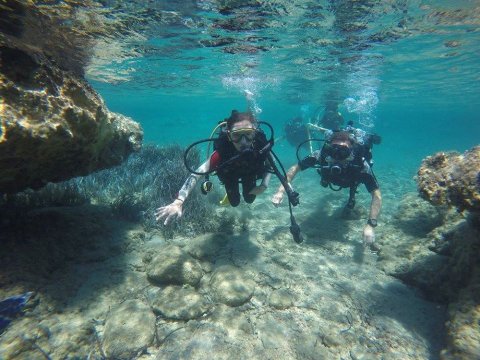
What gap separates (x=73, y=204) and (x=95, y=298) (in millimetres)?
3046

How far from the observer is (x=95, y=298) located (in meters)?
4.38

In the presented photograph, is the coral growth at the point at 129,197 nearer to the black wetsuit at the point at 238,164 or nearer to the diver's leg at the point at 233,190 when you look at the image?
the diver's leg at the point at 233,190

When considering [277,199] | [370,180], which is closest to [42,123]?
[277,199]

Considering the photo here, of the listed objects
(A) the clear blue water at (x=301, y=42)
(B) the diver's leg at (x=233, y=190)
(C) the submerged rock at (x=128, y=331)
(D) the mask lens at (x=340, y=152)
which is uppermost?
(A) the clear blue water at (x=301, y=42)

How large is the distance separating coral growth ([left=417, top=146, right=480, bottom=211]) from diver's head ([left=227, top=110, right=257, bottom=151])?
323cm

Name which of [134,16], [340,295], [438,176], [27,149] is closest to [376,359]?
[340,295]

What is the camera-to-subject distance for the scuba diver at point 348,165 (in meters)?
6.91

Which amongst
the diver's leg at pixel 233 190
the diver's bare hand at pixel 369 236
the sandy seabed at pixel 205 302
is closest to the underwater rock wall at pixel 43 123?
the sandy seabed at pixel 205 302

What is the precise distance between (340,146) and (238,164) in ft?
9.55

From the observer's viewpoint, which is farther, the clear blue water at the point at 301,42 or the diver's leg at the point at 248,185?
the clear blue water at the point at 301,42

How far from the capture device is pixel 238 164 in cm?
567

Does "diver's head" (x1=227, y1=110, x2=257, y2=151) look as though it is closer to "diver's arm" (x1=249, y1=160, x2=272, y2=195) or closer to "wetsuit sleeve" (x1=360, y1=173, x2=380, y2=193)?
"diver's arm" (x1=249, y1=160, x2=272, y2=195)

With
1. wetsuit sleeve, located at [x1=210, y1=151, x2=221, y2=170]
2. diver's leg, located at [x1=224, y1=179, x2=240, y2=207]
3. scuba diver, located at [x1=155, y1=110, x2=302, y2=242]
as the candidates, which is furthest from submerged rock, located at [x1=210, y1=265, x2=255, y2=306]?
wetsuit sleeve, located at [x1=210, y1=151, x2=221, y2=170]

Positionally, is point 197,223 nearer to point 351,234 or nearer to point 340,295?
point 340,295
